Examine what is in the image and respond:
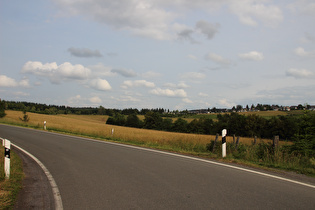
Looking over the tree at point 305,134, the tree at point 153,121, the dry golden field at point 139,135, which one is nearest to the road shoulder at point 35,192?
the dry golden field at point 139,135

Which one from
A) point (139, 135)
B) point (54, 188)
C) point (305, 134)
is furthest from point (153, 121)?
point (54, 188)

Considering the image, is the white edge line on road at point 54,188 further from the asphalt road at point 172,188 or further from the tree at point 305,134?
the tree at point 305,134

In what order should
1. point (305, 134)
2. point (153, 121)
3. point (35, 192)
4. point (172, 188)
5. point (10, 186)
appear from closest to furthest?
point (172, 188)
point (35, 192)
point (10, 186)
point (305, 134)
point (153, 121)

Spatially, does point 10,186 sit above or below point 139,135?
above

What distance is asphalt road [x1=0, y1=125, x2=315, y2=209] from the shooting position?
4316 mm

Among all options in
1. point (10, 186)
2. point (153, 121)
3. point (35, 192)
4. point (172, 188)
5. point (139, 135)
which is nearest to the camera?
point (172, 188)

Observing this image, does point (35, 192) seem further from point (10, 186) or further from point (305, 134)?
point (305, 134)

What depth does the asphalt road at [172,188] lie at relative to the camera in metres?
4.32

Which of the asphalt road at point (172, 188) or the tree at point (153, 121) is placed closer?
the asphalt road at point (172, 188)

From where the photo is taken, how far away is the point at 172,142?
14.9m

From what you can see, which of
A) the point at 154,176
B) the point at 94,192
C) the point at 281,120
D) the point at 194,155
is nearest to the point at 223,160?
the point at 194,155

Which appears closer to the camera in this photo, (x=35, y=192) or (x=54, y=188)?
(x=35, y=192)

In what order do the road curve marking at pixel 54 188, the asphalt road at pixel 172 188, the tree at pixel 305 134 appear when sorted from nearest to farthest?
the asphalt road at pixel 172 188
the road curve marking at pixel 54 188
the tree at pixel 305 134

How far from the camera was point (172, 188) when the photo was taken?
5.20 m
